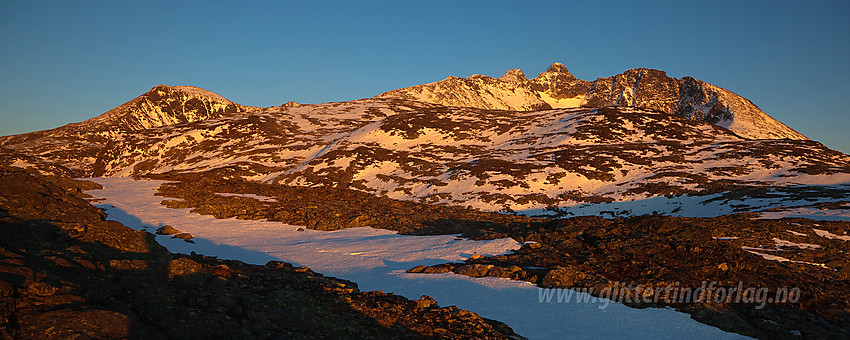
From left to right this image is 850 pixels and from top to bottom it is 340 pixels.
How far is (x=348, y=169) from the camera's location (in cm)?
7819

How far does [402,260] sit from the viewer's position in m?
21.5

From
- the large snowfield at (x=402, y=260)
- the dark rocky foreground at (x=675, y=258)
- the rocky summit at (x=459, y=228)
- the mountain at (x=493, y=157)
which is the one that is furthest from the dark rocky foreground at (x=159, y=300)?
the mountain at (x=493, y=157)

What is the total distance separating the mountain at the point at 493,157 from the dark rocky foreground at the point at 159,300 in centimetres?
4132

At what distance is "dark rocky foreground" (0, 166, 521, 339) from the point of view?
25.8 feet

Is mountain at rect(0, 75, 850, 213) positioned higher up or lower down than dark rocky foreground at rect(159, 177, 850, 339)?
higher up

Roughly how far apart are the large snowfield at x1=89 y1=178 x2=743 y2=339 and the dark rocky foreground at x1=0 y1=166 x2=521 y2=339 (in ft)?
6.28

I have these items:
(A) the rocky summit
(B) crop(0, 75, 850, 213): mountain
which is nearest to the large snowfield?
(A) the rocky summit

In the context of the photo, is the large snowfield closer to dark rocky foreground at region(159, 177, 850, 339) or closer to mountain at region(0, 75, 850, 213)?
dark rocky foreground at region(159, 177, 850, 339)

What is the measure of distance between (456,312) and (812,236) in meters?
23.6

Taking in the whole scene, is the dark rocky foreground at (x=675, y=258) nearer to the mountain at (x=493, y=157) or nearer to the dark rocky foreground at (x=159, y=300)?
the dark rocky foreground at (x=159, y=300)

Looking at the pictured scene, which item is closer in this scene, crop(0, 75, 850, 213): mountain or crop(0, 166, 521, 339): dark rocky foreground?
crop(0, 166, 521, 339): dark rocky foreground

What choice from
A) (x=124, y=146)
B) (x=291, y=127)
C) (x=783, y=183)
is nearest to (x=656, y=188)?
(x=783, y=183)

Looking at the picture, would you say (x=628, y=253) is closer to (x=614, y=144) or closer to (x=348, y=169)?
(x=348, y=169)

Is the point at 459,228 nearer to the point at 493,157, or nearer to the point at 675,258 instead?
the point at 675,258
